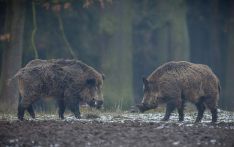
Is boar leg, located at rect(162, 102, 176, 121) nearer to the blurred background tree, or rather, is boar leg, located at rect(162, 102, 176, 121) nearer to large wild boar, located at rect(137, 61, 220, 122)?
large wild boar, located at rect(137, 61, 220, 122)

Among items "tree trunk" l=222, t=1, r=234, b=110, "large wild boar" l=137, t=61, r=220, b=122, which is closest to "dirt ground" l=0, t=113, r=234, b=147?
"large wild boar" l=137, t=61, r=220, b=122

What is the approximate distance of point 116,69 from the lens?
25.1 meters

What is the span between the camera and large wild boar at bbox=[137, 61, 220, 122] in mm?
14930

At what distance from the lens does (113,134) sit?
11508 millimetres

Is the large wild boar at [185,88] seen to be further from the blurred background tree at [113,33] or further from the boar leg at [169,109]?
→ the blurred background tree at [113,33]

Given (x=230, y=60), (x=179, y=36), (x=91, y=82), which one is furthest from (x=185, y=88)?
(x=230, y=60)

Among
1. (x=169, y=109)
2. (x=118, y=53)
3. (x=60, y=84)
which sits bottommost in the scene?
(x=169, y=109)

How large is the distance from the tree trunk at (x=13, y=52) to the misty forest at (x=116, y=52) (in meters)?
0.03

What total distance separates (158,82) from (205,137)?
4.32 meters

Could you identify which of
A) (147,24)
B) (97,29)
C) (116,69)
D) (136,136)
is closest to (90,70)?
(136,136)

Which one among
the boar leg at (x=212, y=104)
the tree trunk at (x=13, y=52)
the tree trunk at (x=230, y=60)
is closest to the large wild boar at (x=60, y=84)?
the boar leg at (x=212, y=104)

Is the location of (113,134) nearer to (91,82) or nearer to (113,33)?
(91,82)

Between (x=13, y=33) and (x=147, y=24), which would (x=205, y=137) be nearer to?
(x=13, y=33)

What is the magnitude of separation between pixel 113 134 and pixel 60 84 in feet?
14.4
